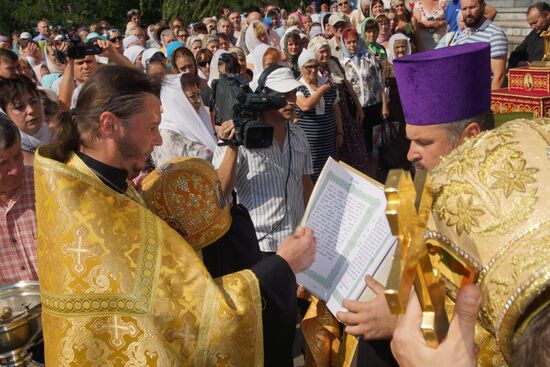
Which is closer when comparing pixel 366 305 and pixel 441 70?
pixel 366 305

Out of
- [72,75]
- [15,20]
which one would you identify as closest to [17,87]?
[72,75]

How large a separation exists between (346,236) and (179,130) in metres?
2.50

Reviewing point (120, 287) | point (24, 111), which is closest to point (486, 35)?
point (24, 111)

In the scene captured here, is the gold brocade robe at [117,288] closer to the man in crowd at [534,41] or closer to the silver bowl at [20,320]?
the silver bowl at [20,320]

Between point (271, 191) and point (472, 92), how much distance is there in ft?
5.67

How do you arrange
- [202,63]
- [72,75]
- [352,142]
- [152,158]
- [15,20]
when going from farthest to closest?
1. [15,20]
2. [202,63]
3. [352,142]
4. [72,75]
5. [152,158]

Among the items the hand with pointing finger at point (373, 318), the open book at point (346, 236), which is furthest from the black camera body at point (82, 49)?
the hand with pointing finger at point (373, 318)

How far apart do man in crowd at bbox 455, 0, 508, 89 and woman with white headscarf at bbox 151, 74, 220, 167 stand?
2.51m

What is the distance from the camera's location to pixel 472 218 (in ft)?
3.01

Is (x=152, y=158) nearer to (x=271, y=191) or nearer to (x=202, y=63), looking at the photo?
(x=271, y=191)

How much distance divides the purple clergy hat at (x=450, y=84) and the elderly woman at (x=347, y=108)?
12.3 ft

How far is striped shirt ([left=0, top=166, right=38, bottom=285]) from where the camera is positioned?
9.05ft

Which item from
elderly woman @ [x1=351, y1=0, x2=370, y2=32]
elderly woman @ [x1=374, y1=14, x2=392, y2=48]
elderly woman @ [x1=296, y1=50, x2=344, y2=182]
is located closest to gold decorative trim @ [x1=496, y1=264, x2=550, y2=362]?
elderly woman @ [x1=296, y1=50, x2=344, y2=182]

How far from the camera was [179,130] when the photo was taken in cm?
437
